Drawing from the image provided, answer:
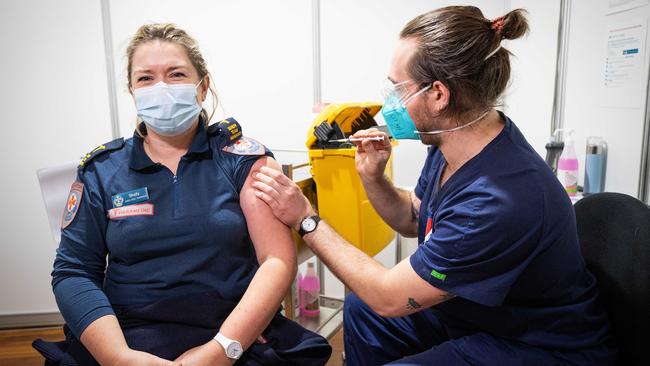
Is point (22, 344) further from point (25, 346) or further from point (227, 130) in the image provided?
point (227, 130)

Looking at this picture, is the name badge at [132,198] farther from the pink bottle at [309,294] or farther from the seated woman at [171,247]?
the pink bottle at [309,294]

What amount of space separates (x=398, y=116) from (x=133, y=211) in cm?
78

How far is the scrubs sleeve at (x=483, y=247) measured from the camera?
994 millimetres

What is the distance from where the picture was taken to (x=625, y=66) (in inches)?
72.8

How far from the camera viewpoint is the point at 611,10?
192 centimetres

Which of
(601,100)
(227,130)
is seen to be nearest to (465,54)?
(227,130)

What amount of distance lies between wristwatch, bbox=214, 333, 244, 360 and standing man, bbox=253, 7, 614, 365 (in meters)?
0.32

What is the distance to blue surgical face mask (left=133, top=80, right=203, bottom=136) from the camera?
1.29m

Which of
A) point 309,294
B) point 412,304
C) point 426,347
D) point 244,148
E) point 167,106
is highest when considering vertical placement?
point 167,106

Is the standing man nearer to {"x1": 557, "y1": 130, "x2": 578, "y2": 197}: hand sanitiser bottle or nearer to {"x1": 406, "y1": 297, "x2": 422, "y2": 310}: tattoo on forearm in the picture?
→ {"x1": 406, "y1": 297, "x2": 422, "y2": 310}: tattoo on forearm

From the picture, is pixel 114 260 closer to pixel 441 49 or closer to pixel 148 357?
pixel 148 357

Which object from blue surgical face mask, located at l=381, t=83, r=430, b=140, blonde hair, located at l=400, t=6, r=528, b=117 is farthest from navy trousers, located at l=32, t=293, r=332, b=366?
blonde hair, located at l=400, t=6, r=528, b=117

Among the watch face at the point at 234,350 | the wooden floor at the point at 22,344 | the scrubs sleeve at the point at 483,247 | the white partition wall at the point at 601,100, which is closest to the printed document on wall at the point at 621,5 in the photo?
the white partition wall at the point at 601,100

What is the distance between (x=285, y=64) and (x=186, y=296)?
5.58 feet
